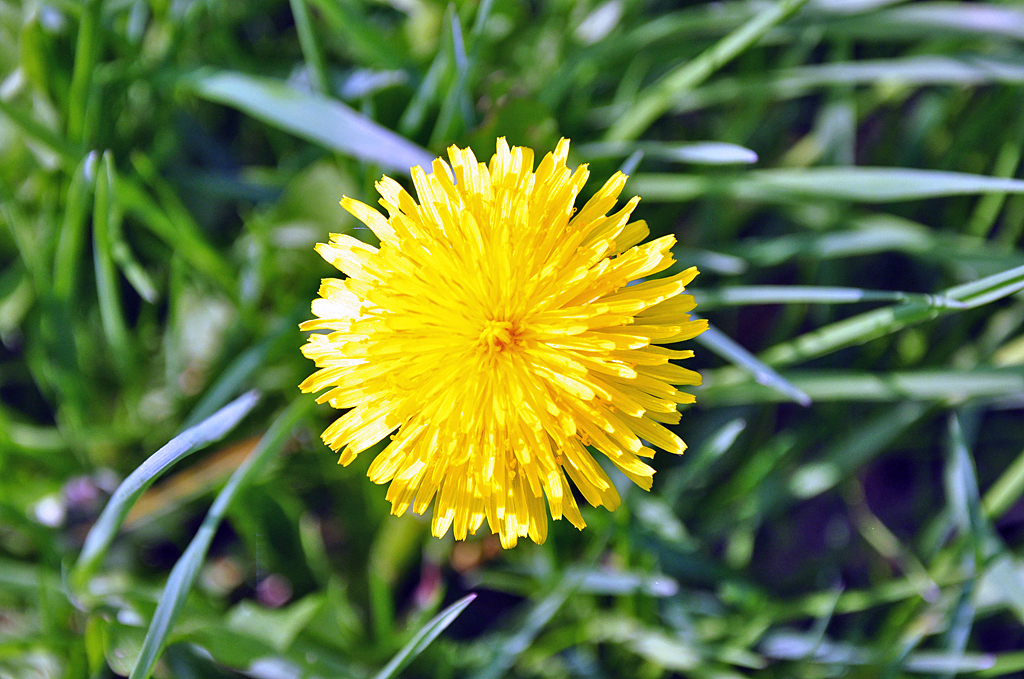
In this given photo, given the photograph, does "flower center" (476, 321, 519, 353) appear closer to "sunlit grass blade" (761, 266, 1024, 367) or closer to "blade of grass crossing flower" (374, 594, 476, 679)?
"blade of grass crossing flower" (374, 594, 476, 679)

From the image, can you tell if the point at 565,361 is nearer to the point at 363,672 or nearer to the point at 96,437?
the point at 363,672

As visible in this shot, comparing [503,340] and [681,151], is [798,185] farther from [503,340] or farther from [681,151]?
[503,340]

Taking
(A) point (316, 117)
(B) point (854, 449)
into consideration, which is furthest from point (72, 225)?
(B) point (854, 449)

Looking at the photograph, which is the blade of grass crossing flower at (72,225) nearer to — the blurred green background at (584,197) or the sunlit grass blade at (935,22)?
the blurred green background at (584,197)

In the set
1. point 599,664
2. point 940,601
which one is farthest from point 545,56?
point 940,601

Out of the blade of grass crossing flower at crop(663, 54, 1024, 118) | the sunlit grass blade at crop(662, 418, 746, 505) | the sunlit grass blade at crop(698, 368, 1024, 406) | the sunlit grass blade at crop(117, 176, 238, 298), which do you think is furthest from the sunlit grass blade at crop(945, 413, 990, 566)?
the sunlit grass blade at crop(117, 176, 238, 298)

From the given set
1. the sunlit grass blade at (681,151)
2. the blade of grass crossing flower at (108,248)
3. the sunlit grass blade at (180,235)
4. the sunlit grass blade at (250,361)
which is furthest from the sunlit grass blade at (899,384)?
the blade of grass crossing flower at (108,248)

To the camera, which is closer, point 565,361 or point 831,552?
point 565,361

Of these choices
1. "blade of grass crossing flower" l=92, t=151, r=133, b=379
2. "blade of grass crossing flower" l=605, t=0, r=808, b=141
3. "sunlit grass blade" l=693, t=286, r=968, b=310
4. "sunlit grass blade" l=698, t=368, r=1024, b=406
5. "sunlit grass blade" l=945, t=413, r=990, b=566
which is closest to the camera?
"sunlit grass blade" l=693, t=286, r=968, b=310
